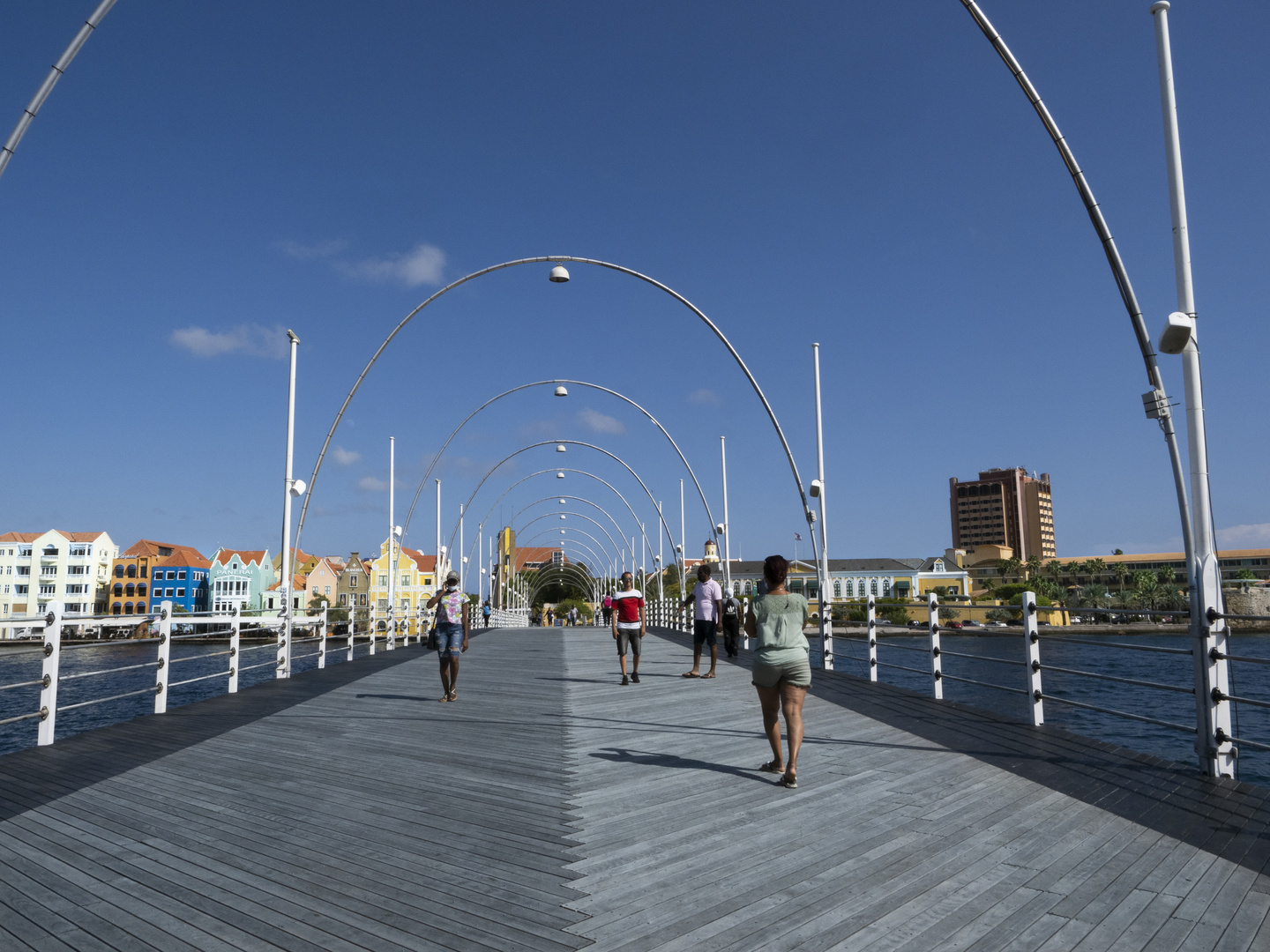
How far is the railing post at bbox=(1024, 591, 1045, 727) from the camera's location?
24.9ft

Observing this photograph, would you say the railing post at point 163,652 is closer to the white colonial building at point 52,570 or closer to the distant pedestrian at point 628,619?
the distant pedestrian at point 628,619

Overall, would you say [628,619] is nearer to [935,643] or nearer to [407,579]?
[935,643]

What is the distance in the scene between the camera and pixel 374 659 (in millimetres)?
19047

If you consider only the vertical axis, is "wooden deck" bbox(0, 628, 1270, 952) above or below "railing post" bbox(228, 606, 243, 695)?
below

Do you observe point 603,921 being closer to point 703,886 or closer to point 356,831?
point 703,886

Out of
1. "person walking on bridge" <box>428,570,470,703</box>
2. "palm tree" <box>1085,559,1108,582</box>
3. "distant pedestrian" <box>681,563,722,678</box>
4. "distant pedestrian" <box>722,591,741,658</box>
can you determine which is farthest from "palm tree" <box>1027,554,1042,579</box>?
"person walking on bridge" <box>428,570,470,703</box>

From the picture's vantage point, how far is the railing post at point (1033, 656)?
760 centimetres

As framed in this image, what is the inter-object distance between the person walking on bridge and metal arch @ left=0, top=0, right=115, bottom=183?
19.5ft

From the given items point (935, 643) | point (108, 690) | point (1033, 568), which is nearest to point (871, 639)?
point (935, 643)

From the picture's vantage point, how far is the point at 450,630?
10492 mm

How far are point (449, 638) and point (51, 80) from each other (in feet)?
22.6

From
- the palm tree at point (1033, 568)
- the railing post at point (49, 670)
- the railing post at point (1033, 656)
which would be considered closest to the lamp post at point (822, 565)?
the railing post at point (1033, 656)

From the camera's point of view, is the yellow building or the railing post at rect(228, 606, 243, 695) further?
the yellow building

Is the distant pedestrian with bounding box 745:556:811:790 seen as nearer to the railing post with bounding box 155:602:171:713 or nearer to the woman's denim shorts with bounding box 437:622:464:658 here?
the woman's denim shorts with bounding box 437:622:464:658
